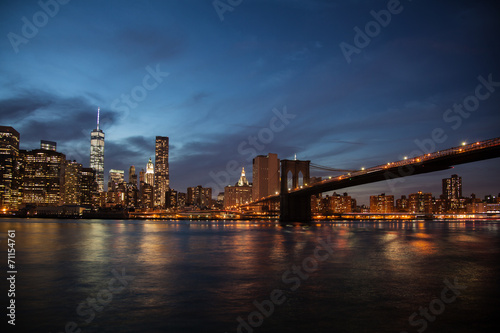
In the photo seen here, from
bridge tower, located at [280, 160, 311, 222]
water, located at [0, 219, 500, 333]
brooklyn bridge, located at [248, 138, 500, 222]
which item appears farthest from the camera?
bridge tower, located at [280, 160, 311, 222]

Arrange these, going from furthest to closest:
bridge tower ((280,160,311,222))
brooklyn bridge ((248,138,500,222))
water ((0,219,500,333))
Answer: bridge tower ((280,160,311,222))
brooklyn bridge ((248,138,500,222))
water ((0,219,500,333))

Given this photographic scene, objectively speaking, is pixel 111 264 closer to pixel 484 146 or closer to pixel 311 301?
pixel 311 301

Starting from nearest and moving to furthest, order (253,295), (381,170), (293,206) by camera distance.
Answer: (253,295), (381,170), (293,206)

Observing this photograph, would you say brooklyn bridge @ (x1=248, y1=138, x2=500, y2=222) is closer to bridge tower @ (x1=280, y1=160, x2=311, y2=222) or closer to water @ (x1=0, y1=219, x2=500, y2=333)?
bridge tower @ (x1=280, y1=160, x2=311, y2=222)

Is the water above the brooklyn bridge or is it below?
below

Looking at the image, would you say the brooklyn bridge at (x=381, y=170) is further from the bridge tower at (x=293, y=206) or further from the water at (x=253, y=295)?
the water at (x=253, y=295)

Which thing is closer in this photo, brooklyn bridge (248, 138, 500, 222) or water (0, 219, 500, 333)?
water (0, 219, 500, 333)

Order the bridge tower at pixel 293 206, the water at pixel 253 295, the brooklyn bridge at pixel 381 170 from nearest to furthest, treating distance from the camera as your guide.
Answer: the water at pixel 253 295 → the brooklyn bridge at pixel 381 170 → the bridge tower at pixel 293 206

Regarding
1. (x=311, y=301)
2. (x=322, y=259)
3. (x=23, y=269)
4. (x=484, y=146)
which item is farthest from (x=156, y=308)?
(x=484, y=146)

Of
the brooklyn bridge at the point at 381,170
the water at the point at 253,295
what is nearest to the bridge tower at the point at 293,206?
the brooklyn bridge at the point at 381,170

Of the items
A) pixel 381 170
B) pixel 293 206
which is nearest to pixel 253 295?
pixel 381 170

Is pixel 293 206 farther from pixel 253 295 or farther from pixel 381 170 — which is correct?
pixel 253 295

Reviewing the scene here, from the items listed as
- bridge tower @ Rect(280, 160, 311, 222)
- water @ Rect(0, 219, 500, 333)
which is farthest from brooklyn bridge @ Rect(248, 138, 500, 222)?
water @ Rect(0, 219, 500, 333)

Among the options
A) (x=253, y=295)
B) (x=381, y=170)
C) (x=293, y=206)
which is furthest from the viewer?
(x=293, y=206)
